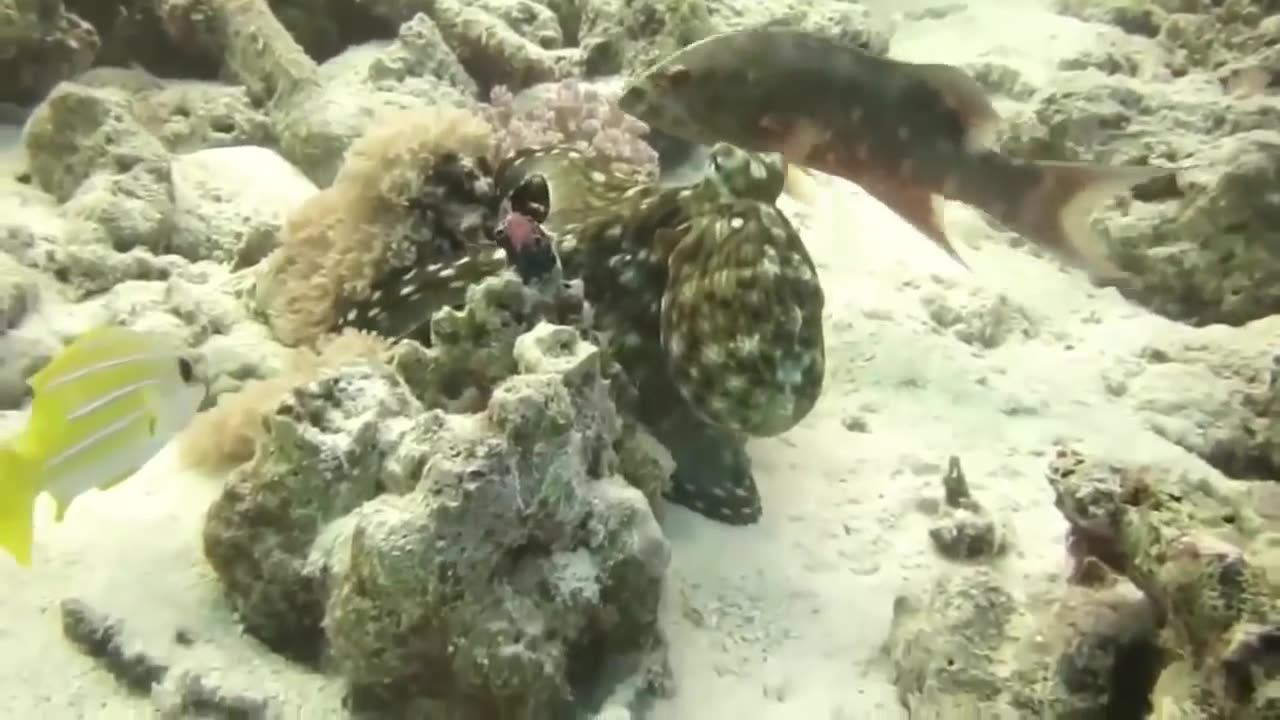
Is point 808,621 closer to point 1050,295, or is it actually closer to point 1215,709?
point 1215,709

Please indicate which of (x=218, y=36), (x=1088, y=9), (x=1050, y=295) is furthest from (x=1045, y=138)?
(x=218, y=36)

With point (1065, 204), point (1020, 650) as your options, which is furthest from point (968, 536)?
point (1065, 204)

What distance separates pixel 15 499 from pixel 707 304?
1.58 meters

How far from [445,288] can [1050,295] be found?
8.59 feet

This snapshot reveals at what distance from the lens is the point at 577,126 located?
374cm

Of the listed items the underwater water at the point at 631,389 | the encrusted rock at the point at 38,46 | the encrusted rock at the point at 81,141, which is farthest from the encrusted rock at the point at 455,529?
the encrusted rock at the point at 38,46

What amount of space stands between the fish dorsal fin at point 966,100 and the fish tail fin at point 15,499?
238cm

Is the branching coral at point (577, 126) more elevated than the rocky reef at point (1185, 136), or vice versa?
the branching coral at point (577, 126)

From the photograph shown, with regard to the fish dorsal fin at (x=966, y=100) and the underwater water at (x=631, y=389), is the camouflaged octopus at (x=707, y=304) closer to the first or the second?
the underwater water at (x=631, y=389)

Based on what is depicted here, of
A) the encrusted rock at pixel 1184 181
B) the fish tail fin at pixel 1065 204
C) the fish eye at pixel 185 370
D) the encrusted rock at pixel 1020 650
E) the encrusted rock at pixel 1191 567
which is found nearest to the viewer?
the encrusted rock at pixel 1191 567

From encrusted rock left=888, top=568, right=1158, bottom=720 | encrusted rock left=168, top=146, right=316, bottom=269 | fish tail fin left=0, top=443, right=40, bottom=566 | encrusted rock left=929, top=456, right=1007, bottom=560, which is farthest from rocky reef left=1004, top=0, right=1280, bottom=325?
→ fish tail fin left=0, top=443, right=40, bottom=566

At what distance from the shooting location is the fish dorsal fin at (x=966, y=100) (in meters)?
2.91

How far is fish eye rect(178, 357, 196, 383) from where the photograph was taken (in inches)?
89.3

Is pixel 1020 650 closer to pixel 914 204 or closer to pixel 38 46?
pixel 914 204
